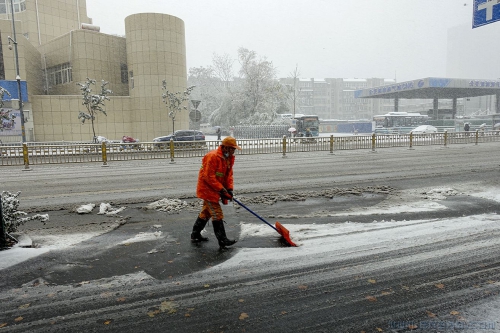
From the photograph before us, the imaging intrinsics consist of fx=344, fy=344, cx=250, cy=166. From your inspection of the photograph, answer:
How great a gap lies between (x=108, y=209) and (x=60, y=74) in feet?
120

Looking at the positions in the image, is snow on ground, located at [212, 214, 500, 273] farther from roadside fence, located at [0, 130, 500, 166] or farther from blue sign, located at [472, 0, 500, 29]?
roadside fence, located at [0, 130, 500, 166]

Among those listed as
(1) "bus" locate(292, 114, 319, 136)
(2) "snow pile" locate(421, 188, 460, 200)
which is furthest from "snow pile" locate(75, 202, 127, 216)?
(1) "bus" locate(292, 114, 319, 136)

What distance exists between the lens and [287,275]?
402 cm

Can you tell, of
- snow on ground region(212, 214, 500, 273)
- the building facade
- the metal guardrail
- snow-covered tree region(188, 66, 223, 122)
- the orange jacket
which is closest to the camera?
snow on ground region(212, 214, 500, 273)

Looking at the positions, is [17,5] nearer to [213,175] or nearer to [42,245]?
[42,245]

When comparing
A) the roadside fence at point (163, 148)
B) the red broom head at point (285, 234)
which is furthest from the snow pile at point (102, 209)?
the roadside fence at point (163, 148)

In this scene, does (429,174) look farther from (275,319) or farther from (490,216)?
(275,319)

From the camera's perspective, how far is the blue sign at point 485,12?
803cm

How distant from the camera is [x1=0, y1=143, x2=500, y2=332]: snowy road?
3.11m

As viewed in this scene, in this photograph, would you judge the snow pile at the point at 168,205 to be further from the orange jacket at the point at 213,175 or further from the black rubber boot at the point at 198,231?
the orange jacket at the point at 213,175

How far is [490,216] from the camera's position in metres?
6.36

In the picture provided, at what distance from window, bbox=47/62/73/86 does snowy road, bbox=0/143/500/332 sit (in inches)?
1326

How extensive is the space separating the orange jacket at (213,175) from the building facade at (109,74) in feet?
102

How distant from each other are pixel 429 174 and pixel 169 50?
2968cm
